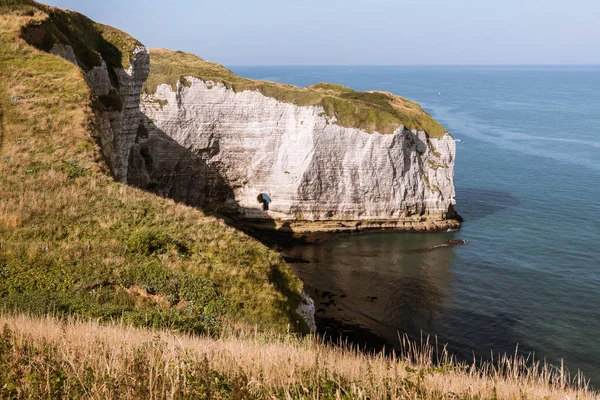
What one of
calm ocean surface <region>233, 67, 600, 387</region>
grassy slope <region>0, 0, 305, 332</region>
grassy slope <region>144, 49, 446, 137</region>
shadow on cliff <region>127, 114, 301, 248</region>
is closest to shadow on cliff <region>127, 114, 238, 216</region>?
shadow on cliff <region>127, 114, 301, 248</region>

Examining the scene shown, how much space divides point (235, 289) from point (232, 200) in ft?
158

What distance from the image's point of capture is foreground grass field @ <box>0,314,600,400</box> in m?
7.35

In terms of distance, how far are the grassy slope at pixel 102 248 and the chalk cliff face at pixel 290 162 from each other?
33349 mm

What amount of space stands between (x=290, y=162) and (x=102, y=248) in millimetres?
44857

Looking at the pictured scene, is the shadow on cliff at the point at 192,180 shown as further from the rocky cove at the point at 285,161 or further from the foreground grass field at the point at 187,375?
the foreground grass field at the point at 187,375

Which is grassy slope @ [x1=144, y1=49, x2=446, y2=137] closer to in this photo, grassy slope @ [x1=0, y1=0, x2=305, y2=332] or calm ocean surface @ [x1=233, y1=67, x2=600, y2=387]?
calm ocean surface @ [x1=233, y1=67, x2=600, y2=387]

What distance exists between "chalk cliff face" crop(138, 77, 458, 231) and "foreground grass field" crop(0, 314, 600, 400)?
52.0 metres

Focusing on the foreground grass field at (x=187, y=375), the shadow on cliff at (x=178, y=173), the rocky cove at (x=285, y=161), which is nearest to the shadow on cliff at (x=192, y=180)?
the shadow on cliff at (x=178, y=173)

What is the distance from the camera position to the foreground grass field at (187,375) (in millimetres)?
7348

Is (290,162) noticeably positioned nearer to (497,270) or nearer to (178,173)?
(178,173)

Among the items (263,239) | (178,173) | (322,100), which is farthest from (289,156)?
(178,173)

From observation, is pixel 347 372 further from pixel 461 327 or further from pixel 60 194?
pixel 461 327

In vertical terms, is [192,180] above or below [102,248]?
below

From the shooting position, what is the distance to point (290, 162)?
62000 mm
